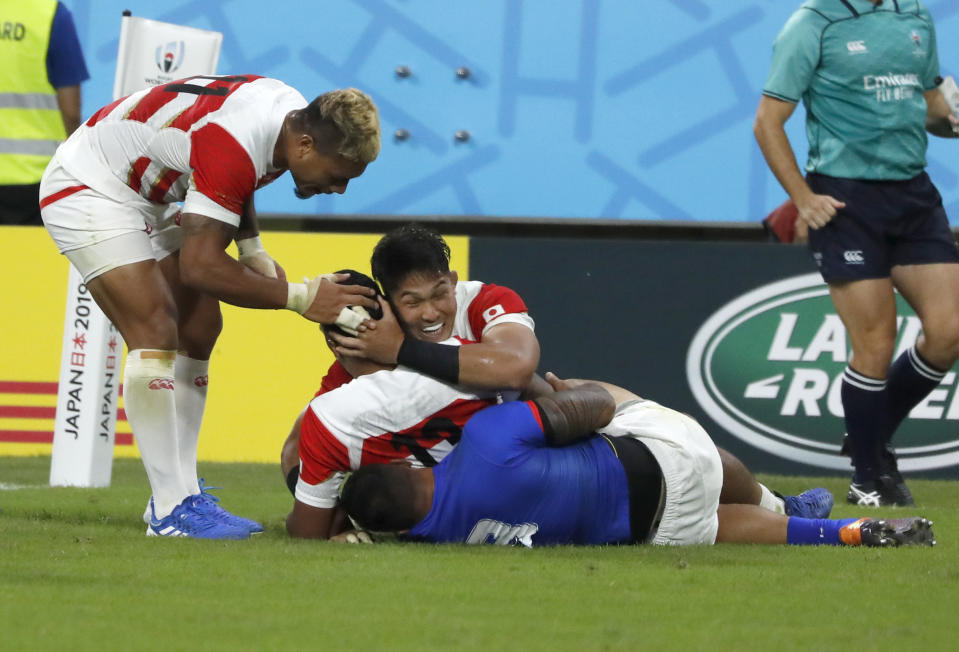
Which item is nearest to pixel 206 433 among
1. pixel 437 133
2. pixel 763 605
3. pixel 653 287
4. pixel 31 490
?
pixel 31 490

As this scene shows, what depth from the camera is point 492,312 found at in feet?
13.7

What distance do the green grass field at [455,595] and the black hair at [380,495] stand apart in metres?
0.10

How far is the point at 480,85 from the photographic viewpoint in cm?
920

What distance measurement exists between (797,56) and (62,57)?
11.7 feet

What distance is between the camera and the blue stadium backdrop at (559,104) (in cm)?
906

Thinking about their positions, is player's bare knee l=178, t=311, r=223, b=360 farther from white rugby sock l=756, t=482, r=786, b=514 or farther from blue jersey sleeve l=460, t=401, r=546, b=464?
white rugby sock l=756, t=482, r=786, b=514

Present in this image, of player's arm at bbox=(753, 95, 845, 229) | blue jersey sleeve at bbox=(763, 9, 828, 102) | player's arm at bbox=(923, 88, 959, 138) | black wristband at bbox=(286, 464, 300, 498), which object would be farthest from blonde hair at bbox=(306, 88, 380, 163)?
player's arm at bbox=(923, 88, 959, 138)

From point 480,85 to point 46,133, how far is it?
9.90ft

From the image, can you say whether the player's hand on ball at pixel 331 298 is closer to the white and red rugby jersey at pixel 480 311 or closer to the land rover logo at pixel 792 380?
the white and red rugby jersey at pixel 480 311

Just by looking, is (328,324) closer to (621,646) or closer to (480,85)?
(621,646)

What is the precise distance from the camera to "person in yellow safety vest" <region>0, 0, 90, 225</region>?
698 centimetres

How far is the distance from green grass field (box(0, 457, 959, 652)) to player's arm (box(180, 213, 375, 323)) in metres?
0.69

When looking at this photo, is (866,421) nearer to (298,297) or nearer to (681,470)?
(681,470)

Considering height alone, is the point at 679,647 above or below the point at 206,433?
above
